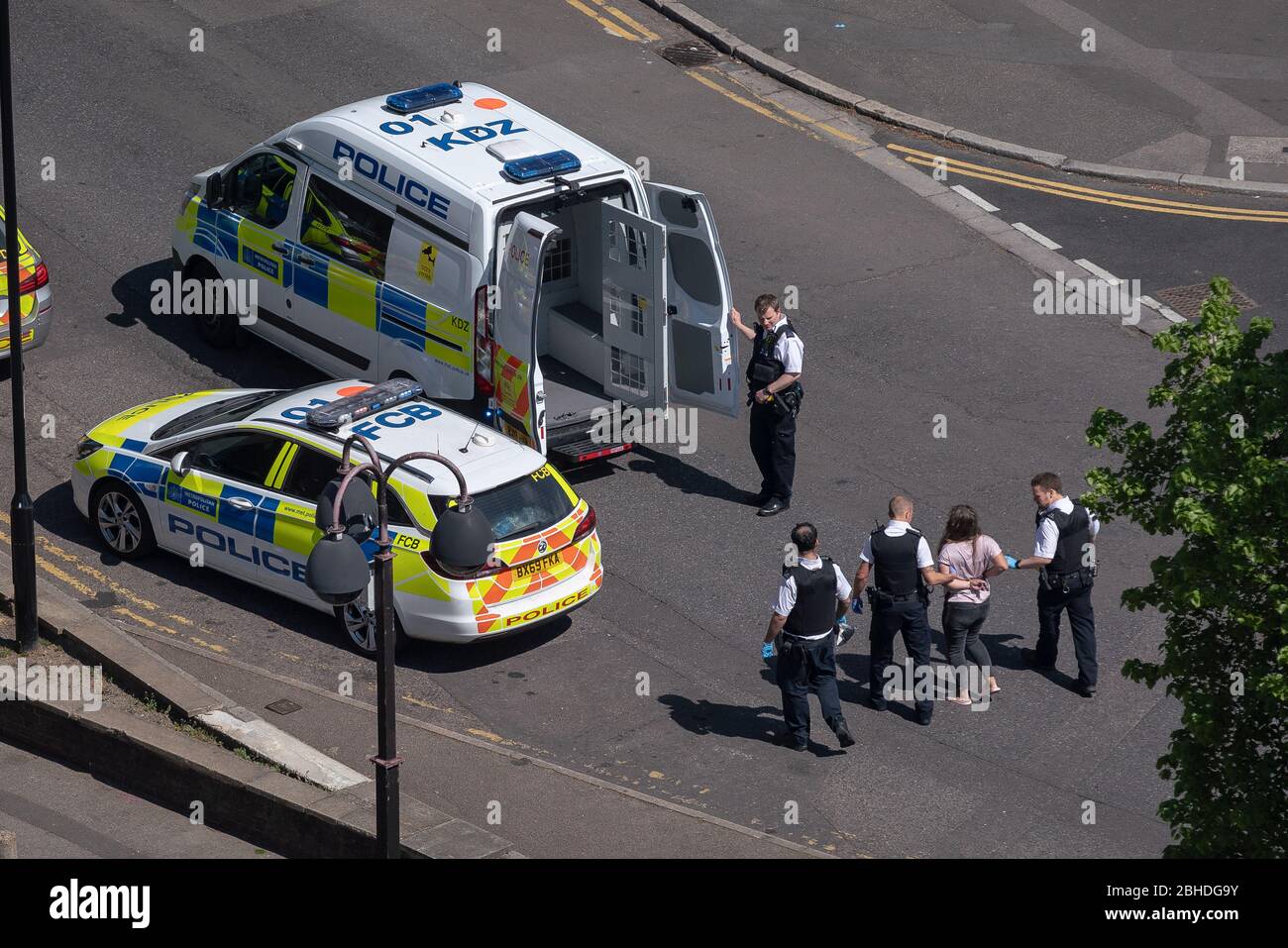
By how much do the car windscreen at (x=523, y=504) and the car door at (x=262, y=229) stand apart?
4.33 meters

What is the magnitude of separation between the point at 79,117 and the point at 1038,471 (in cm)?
1187

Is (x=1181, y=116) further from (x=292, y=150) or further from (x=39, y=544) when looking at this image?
(x=39, y=544)

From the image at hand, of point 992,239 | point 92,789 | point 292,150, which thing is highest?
point 292,150

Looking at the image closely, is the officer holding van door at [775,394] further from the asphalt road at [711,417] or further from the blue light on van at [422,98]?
the blue light on van at [422,98]

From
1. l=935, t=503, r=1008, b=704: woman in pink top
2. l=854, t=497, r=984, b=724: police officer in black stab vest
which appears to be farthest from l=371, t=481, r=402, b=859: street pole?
l=935, t=503, r=1008, b=704: woman in pink top

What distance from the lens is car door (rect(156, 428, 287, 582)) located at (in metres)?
13.5

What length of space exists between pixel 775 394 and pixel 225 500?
4.47 meters

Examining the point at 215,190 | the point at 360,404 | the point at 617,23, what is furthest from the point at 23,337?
the point at 617,23

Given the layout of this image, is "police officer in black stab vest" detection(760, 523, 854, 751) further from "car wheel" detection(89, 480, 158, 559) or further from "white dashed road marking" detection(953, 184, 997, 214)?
"white dashed road marking" detection(953, 184, 997, 214)

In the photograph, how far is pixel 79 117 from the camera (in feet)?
68.8

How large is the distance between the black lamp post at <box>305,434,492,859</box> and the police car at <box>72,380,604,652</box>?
8.51ft

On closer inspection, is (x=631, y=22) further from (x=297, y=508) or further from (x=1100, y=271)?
(x=297, y=508)

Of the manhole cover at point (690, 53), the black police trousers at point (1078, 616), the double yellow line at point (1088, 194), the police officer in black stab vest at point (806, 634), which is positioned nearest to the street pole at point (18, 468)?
the police officer in black stab vest at point (806, 634)

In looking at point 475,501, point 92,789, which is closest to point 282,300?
point 475,501
